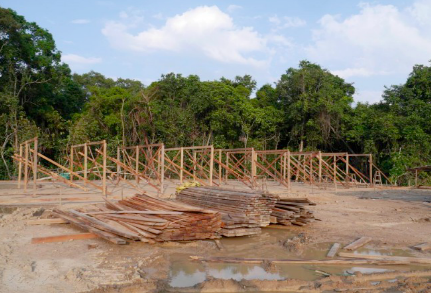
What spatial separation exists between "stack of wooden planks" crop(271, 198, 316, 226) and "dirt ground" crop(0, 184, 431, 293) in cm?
23

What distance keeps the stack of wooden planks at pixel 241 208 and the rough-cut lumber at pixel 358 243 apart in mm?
2315

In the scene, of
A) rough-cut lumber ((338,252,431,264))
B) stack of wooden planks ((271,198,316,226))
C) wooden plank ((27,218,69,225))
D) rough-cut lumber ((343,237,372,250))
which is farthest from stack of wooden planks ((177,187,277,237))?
wooden plank ((27,218,69,225))

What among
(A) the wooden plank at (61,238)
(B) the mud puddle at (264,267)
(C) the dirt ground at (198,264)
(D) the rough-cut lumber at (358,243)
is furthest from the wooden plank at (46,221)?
(D) the rough-cut lumber at (358,243)

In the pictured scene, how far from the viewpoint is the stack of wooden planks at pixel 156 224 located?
847 cm

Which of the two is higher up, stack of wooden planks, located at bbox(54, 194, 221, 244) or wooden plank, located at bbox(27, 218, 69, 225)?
stack of wooden planks, located at bbox(54, 194, 221, 244)

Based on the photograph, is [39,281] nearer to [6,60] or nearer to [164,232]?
[164,232]

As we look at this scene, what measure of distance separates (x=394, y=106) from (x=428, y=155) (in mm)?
5529

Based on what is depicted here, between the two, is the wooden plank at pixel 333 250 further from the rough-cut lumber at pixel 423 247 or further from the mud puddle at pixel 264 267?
the rough-cut lumber at pixel 423 247

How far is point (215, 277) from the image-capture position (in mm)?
6402

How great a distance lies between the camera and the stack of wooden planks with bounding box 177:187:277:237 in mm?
9484

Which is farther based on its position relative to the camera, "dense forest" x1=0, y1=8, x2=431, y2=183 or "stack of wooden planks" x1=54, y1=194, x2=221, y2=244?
"dense forest" x1=0, y1=8, x2=431, y2=183

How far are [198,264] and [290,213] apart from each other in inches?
170

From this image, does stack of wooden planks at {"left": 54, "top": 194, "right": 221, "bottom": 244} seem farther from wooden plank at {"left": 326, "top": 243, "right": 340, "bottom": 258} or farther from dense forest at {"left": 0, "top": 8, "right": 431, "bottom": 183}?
dense forest at {"left": 0, "top": 8, "right": 431, "bottom": 183}

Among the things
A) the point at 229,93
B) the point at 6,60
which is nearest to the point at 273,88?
the point at 229,93
